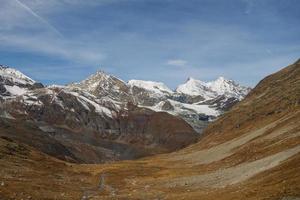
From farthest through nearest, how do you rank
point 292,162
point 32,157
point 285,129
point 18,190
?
point 32,157 < point 285,129 < point 18,190 < point 292,162

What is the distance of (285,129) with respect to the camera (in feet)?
383

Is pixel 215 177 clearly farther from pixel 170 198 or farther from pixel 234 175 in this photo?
pixel 170 198

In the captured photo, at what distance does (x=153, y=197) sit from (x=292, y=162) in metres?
18.3

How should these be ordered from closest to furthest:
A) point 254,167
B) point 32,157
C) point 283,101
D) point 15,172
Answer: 1. point 254,167
2. point 15,172
3. point 32,157
4. point 283,101

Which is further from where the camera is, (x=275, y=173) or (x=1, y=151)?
(x=1, y=151)

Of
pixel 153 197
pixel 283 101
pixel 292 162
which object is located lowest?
pixel 153 197

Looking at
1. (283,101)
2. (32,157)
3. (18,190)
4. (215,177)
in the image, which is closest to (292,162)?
(215,177)

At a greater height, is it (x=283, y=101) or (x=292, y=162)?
(x=283, y=101)

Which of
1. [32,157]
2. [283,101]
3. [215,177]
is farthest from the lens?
[283,101]

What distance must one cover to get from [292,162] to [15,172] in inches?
2230

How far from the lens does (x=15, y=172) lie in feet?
326

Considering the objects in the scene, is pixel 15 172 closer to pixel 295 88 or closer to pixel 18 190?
pixel 18 190

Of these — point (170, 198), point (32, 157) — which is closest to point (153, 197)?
point (170, 198)

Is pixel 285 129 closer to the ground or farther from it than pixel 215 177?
farther from it
